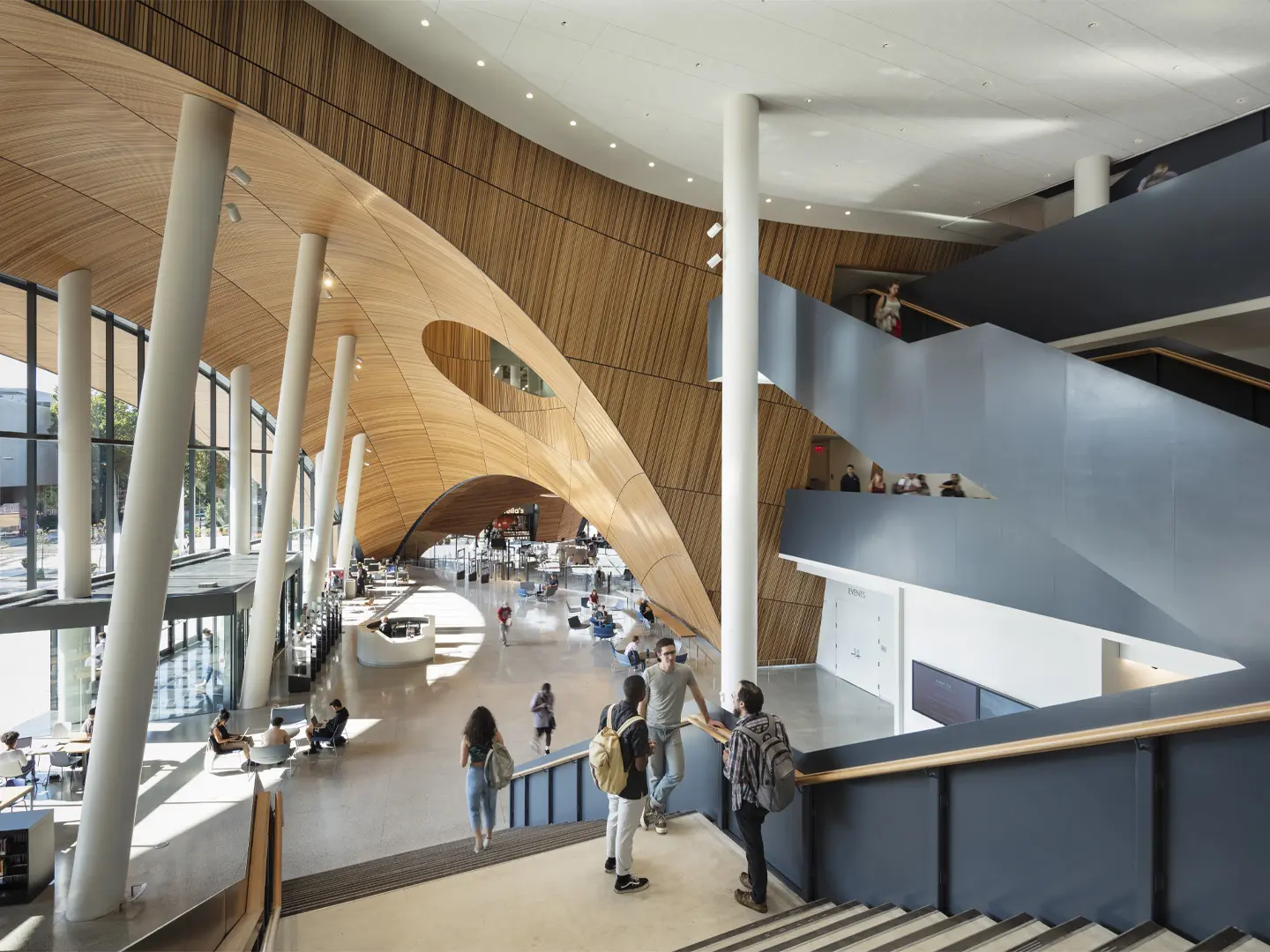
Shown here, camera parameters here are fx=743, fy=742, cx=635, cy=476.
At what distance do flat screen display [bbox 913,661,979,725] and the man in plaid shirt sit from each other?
22.7 feet

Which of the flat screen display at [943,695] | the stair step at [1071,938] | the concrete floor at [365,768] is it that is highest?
the stair step at [1071,938]

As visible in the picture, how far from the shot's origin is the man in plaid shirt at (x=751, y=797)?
13.0 ft

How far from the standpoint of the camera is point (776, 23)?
6.48 m

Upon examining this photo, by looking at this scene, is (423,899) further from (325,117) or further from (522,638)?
(522,638)

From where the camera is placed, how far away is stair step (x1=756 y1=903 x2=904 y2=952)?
3.24 meters

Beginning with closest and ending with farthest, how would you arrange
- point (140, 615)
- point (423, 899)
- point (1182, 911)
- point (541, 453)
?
point (1182, 911) < point (423, 899) < point (140, 615) < point (541, 453)

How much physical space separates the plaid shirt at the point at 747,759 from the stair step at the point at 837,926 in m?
0.65

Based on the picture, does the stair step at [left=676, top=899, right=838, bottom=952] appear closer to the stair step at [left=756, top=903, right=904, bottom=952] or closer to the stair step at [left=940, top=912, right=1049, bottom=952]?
the stair step at [left=756, top=903, right=904, bottom=952]

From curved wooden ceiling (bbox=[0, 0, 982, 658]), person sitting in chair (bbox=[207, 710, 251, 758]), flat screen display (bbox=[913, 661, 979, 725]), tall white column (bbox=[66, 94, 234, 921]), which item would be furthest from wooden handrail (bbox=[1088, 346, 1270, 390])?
person sitting in chair (bbox=[207, 710, 251, 758])

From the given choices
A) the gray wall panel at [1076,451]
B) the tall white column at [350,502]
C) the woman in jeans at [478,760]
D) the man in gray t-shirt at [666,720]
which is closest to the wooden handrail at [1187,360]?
the gray wall panel at [1076,451]

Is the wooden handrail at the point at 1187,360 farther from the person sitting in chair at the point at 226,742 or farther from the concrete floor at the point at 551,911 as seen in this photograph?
the person sitting in chair at the point at 226,742

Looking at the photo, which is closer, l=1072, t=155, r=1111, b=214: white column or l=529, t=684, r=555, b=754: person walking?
l=1072, t=155, r=1111, b=214: white column

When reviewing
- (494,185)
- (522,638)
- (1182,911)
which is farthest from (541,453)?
(1182,911)

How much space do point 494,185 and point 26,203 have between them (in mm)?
6352
